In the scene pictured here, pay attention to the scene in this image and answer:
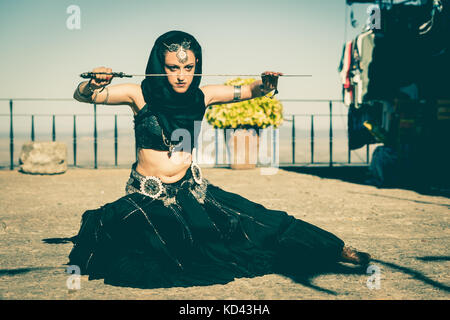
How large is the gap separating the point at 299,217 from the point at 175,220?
3234 mm

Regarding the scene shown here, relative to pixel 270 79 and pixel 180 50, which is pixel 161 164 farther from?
pixel 270 79

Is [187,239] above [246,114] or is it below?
below

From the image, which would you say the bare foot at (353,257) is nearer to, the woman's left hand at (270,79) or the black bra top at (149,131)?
the woman's left hand at (270,79)

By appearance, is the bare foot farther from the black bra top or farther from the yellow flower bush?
the yellow flower bush

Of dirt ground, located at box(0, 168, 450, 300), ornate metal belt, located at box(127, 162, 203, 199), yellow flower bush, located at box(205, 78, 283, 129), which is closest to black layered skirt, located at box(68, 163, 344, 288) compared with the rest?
ornate metal belt, located at box(127, 162, 203, 199)

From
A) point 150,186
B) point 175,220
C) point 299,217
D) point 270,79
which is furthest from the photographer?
point 299,217

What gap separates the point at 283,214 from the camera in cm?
389

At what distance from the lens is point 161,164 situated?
362 cm

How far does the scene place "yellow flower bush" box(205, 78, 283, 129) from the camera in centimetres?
1305

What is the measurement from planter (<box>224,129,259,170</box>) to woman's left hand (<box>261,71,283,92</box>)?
9430 millimetres

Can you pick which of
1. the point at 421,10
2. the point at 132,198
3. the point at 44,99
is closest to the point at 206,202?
the point at 132,198

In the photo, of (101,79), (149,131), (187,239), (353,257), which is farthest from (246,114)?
(101,79)

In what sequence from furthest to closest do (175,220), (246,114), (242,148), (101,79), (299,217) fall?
(242,148) → (246,114) → (299,217) → (175,220) → (101,79)
